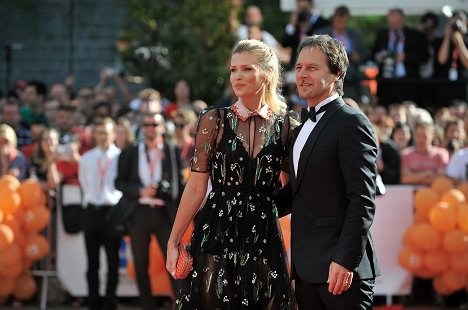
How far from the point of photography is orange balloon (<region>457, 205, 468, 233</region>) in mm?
9852

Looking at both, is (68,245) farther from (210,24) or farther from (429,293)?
(210,24)

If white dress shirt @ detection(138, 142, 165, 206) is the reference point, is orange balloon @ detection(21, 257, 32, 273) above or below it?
below

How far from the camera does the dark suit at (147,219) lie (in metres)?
9.57

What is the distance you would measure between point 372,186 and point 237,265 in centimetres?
85

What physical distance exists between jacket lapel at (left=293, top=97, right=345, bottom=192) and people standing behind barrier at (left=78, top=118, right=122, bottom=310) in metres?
5.57

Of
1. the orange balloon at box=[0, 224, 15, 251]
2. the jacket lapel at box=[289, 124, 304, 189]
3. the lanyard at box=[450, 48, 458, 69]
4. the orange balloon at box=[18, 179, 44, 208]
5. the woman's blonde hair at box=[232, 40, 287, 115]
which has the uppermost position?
the lanyard at box=[450, 48, 458, 69]

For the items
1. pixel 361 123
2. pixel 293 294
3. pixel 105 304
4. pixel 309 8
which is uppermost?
pixel 309 8

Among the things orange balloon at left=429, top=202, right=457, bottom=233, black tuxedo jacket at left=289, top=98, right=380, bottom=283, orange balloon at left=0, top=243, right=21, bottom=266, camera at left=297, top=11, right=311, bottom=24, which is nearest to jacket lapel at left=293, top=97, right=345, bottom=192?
black tuxedo jacket at left=289, top=98, right=380, bottom=283

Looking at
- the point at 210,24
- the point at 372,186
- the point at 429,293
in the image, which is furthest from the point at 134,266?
the point at 210,24

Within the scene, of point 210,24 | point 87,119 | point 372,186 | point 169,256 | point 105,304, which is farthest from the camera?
point 210,24

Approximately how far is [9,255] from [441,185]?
4.38m

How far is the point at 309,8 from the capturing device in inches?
534

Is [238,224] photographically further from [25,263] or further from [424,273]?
[25,263]

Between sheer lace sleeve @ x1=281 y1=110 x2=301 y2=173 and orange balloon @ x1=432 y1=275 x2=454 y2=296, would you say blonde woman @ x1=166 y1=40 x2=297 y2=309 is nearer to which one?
sheer lace sleeve @ x1=281 y1=110 x2=301 y2=173
